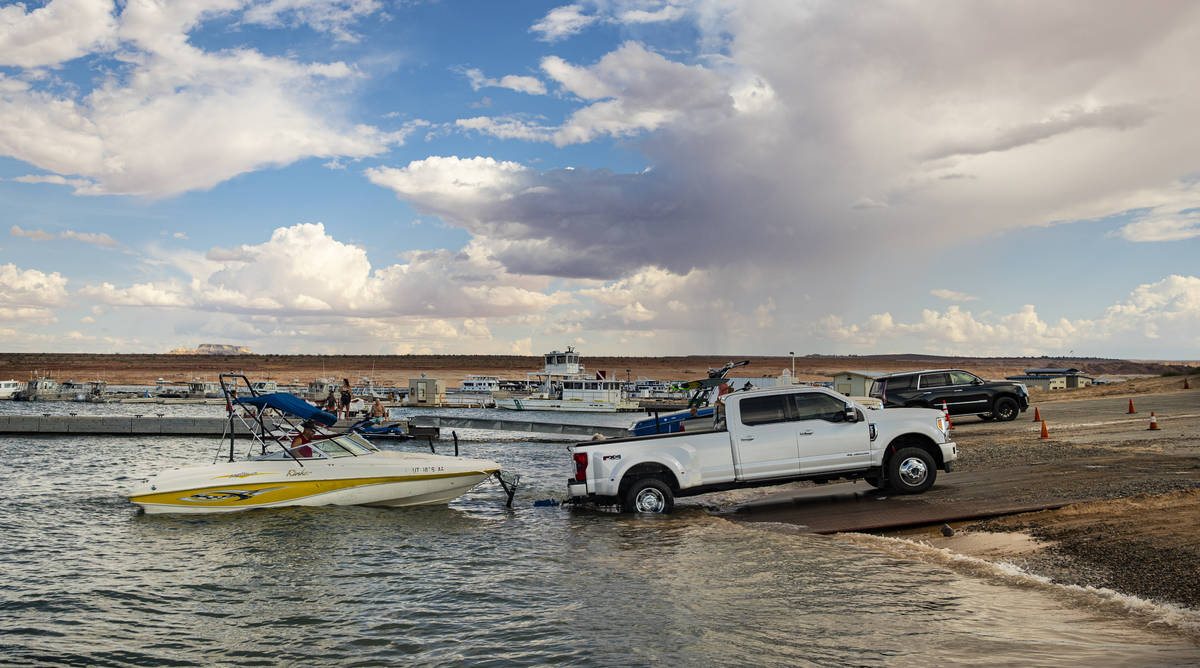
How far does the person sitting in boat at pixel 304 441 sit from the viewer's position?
15805 millimetres

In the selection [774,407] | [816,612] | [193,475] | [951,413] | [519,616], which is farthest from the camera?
[951,413]

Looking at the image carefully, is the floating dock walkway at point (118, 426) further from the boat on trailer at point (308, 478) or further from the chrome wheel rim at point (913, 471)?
the chrome wheel rim at point (913, 471)

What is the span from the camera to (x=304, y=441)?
1648 centimetres

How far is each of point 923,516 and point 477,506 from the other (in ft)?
29.9

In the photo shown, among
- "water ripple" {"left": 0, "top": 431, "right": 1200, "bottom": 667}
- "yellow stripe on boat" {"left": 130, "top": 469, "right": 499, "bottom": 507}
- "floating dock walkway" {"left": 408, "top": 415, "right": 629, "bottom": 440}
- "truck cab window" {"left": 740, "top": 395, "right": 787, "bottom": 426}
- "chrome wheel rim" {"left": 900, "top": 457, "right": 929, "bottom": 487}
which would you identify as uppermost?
"truck cab window" {"left": 740, "top": 395, "right": 787, "bottom": 426}

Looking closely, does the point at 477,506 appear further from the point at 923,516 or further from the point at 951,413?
the point at 951,413

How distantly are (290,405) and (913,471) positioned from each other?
472 inches

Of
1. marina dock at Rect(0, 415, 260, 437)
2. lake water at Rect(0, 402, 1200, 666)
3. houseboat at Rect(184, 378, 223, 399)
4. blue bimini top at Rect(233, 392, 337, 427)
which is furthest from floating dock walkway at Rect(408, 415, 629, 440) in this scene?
houseboat at Rect(184, 378, 223, 399)

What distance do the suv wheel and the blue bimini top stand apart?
24102 millimetres

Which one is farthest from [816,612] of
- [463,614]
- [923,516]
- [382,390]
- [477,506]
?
[382,390]

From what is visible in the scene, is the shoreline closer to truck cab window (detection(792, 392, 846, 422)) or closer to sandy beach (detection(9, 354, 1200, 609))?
sandy beach (detection(9, 354, 1200, 609))

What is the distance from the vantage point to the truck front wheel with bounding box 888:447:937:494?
1368 cm

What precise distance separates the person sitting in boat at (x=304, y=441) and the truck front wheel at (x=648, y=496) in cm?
669

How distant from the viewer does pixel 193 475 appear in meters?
15.4
